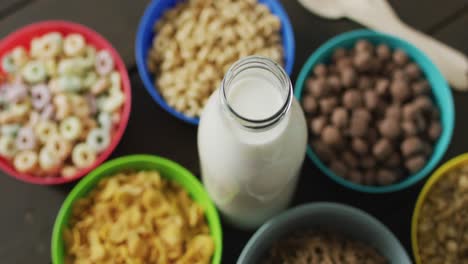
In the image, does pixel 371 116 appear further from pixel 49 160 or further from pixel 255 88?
pixel 49 160

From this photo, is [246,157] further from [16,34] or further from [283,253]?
[16,34]

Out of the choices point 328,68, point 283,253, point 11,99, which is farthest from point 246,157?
point 11,99

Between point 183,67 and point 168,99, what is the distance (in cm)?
7

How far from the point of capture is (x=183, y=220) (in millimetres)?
803

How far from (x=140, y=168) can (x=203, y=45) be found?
0.23 meters

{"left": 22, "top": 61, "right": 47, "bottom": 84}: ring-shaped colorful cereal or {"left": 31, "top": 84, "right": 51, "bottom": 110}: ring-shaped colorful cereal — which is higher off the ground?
{"left": 22, "top": 61, "right": 47, "bottom": 84}: ring-shaped colorful cereal

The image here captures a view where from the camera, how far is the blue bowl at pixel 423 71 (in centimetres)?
83

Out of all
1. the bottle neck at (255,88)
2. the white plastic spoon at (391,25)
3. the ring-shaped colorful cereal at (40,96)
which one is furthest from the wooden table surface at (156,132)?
the bottle neck at (255,88)

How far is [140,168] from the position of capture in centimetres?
83

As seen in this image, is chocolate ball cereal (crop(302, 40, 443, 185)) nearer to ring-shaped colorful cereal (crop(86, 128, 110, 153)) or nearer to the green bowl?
the green bowl

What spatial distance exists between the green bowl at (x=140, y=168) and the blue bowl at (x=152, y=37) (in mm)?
89

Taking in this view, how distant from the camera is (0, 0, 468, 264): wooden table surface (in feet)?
2.86

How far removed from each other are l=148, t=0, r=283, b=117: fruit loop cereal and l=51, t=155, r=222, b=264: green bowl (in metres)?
0.11

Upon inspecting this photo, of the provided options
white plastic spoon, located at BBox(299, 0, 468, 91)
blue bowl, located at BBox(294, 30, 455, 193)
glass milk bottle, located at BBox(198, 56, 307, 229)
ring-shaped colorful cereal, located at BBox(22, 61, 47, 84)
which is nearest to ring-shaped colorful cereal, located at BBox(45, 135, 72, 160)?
ring-shaped colorful cereal, located at BBox(22, 61, 47, 84)
